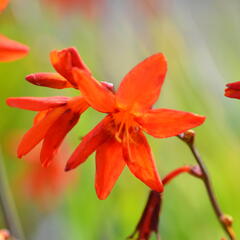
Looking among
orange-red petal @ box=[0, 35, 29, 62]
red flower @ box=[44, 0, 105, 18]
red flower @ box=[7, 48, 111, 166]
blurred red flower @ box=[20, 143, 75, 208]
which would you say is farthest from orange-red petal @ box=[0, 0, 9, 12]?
→ red flower @ box=[44, 0, 105, 18]

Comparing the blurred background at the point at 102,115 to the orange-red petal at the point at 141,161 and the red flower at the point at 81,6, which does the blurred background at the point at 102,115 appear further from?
the orange-red petal at the point at 141,161

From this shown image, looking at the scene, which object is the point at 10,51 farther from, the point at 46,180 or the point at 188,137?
the point at 46,180

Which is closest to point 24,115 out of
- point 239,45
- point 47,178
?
point 47,178

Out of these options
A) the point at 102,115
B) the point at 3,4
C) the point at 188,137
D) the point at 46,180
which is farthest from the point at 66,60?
the point at 102,115

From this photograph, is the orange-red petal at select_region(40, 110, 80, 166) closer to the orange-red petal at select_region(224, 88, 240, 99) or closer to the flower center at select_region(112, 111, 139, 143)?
the flower center at select_region(112, 111, 139, 143)

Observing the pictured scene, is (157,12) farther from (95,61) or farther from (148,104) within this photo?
(148,104)

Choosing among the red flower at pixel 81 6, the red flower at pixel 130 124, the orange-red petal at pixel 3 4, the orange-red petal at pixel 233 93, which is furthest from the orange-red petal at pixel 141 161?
the red flower at pixel 81 6
